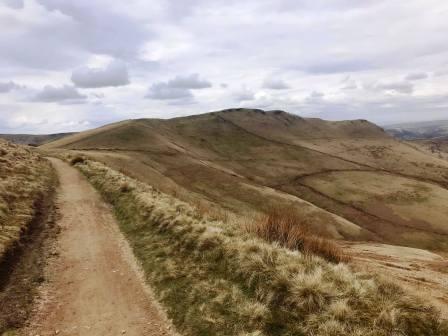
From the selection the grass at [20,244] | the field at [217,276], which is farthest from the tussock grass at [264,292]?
the grass at [20,244]

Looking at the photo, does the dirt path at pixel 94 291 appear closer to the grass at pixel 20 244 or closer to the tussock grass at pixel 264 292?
the grass at pixel 20 244

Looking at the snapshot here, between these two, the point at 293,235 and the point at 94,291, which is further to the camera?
the point at 293,235

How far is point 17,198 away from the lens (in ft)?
85.8

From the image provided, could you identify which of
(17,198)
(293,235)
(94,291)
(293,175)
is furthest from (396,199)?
(94,291)

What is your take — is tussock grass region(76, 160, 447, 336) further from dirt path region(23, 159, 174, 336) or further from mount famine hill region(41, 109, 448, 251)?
mount famine hill region(41, 109, 448, 251)

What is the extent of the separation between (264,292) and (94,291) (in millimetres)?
6108

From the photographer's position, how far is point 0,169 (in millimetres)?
35344

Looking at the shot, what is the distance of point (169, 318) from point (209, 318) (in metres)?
1.31

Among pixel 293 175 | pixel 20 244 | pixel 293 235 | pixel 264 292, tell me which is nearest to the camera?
pixel 264 292

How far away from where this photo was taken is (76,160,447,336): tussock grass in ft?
32.3

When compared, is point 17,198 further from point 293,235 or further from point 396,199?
point 396,199

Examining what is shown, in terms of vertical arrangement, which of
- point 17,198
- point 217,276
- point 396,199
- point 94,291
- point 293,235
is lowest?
point 396,199

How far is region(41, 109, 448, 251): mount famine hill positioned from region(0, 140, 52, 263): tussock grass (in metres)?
13.9

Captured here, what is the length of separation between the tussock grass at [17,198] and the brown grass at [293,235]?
35.6 ft
